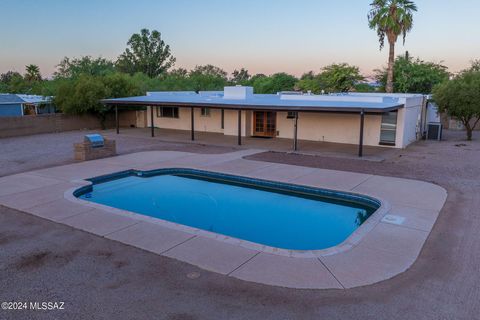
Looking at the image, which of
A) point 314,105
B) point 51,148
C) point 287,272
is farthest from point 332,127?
point 287,272

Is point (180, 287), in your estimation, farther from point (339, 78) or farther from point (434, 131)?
point (339, 78)

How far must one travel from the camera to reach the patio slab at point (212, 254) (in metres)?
6.30

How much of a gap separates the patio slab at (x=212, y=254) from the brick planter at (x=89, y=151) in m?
9.86

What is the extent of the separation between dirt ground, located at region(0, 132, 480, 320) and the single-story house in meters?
10.8

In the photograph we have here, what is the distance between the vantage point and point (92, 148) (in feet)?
51.7

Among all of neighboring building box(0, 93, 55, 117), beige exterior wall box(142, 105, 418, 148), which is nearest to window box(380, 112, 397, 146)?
beige exterior wall box(142, 105, 418, 148)

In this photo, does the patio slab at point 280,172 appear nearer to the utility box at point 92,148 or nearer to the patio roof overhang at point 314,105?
the patio roof overhang at point 314,105

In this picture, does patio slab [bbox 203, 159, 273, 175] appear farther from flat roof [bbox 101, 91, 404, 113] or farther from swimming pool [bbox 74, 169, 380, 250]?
flat roof [bbox 101, 91, 404, 113]

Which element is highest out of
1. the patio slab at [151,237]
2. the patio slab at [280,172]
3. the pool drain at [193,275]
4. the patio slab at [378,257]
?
the patio slab at [280,172]

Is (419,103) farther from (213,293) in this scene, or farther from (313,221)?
(213,293)

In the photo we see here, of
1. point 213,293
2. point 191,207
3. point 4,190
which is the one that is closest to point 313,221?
point 191,207

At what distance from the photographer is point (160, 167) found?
1468 centimetres

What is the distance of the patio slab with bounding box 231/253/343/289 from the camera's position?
5.73m

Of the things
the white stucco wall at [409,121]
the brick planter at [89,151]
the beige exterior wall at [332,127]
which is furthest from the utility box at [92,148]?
the white stucco wall at [409,121]
